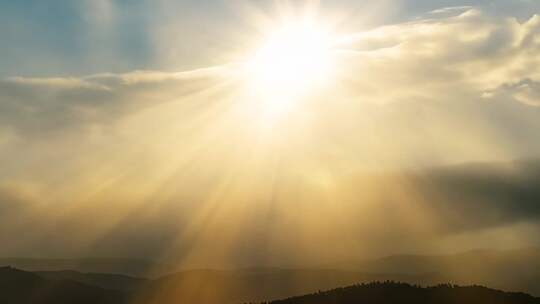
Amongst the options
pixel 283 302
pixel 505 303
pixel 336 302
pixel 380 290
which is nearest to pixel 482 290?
pixel 505 303

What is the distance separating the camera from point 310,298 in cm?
11144

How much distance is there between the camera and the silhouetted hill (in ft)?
325

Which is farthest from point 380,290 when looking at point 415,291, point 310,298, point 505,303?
point 505,303

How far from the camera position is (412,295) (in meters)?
103

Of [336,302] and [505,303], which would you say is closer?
[505,303]

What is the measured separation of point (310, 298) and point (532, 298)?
3849 cm

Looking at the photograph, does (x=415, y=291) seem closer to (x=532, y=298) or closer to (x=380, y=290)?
(x=380, y=290)

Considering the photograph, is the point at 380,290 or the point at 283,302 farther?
the point at 283,302

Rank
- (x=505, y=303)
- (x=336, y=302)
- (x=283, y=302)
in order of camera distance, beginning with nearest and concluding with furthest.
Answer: (x=505, y=303) → (x=336, y=302) → (x=283, y=302)

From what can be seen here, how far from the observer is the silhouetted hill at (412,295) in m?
99.1

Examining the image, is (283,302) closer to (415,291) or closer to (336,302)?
(336,302)

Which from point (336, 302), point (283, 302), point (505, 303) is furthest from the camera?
point (283, 302)

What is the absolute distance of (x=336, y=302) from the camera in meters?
105

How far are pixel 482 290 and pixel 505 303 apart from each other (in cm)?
567
